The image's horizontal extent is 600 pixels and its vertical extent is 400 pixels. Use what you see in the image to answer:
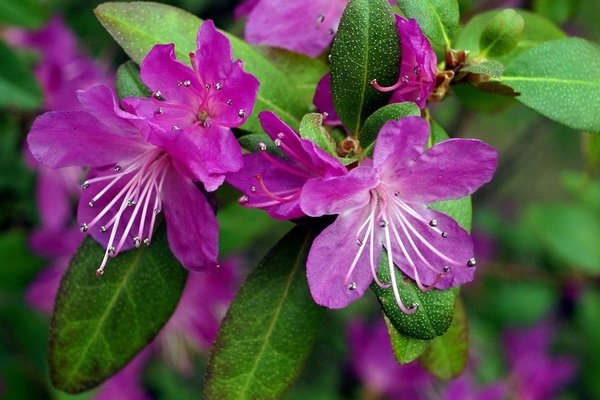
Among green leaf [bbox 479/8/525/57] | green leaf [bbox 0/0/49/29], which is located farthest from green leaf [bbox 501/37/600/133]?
green leaf [bbox 0/0/49/29]

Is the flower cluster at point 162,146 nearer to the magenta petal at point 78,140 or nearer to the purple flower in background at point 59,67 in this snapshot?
the magenta petal at point 78,140

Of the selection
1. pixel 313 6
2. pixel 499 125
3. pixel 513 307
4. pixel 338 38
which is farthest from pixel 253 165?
pixel 499 125

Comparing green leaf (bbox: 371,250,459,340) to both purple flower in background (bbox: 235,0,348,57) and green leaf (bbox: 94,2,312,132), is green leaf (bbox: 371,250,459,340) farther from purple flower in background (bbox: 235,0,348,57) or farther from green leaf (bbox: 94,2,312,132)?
purple flower in background (bbox: 235,0,348,57)

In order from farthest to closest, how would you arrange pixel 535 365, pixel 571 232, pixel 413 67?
pixel 535 365, pixel 571 232, pixel 413 67

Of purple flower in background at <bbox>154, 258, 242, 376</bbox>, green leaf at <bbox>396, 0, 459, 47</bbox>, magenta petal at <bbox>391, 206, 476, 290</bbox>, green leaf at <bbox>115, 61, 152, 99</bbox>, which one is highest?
green leaf at <bbox>396, 0, 459, 47</bbox>

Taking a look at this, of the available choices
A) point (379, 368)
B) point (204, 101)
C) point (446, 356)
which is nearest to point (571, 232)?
point (379, 368)

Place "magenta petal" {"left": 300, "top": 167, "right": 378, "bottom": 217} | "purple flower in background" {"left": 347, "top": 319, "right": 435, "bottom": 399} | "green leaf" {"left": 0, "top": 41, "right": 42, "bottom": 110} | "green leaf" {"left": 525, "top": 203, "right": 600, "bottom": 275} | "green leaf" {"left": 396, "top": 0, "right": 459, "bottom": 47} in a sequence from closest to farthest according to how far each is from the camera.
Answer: "magenta petal" {"left": 300, "top": 167, "right": 378, "bottom": 217} < "green leaf" {"left": 396, "top": 0, "right": 459, "bottom": 47} < "green leaf" {"left": 0, "top": 41, "right": 42, "bottom": 110} < "purple flower in background" {"left": 347, "top": 319, "right": 435, "bottom": 399} < "green leaf" {"left": 525, "top": 203, "right": 600, "bottom": 275}

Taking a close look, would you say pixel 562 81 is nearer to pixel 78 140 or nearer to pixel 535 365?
pixel 78 140
